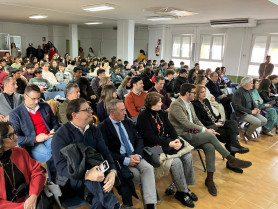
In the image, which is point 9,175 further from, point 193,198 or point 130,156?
point 193,198

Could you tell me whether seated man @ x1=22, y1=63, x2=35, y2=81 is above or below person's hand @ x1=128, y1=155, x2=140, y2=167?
above

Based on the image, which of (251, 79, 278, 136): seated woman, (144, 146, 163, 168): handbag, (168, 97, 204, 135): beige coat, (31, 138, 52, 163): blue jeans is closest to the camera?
(144, 146, 163, 168): handbag

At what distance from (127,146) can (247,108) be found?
9.87 ft

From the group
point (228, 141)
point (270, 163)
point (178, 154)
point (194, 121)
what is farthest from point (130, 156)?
point (270, 163)

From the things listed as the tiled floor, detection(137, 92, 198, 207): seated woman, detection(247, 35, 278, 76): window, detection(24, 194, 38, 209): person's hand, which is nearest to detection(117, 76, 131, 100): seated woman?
the tiled floor

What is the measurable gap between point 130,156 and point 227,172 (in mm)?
1792

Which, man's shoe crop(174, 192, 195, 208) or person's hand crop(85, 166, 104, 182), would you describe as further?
man's shoe crop(174, 192, 195, 208)

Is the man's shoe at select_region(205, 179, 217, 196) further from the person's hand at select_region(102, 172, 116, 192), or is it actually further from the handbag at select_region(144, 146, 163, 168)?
Answer: the person's hand at select_region(102, 172, 116, 192)

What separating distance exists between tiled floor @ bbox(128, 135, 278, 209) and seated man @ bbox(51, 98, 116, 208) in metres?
0.87

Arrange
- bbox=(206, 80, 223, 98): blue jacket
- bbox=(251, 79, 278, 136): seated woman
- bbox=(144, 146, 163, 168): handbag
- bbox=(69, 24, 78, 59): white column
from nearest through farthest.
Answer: bbox=(144, 146, 163, 168): handbag, bbox=(251, 79, 278, 136): seated woman, bbox=(206, 80, 223, 98): blue jacket, bbox=(69, 24, 78, 59): white column

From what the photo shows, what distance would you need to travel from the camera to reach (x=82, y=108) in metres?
1.96

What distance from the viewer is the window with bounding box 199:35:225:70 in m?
10.8

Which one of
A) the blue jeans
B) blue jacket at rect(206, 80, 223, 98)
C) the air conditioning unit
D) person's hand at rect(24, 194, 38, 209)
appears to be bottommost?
the blue jeans

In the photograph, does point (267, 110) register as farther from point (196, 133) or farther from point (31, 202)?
point (31, 202)
